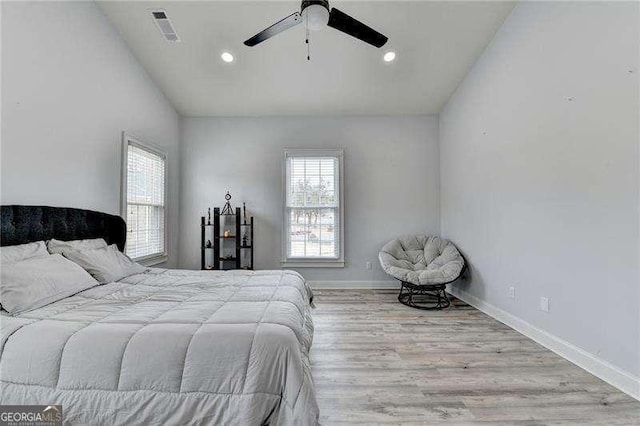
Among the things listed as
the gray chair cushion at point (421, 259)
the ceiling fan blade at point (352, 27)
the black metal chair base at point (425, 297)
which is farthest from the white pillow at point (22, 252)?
the black metal chair base at point (425, 297)

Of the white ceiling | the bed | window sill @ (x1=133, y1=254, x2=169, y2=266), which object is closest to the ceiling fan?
the white ceiling

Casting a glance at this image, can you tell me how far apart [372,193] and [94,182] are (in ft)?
12.0

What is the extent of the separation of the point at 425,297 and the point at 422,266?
0.44 metres

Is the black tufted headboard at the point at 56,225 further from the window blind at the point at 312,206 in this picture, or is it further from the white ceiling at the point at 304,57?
the window blind at the point at 312,206

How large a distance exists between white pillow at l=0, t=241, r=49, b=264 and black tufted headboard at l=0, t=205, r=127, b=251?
0.32 ft

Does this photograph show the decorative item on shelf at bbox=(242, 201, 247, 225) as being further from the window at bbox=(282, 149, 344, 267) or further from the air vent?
the air vent

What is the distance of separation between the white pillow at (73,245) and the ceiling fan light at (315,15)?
8.63 ft

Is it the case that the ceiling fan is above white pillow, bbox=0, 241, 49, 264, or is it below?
above

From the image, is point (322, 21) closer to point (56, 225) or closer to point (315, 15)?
point (315, 15)

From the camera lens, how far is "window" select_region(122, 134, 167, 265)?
3758 millimetres

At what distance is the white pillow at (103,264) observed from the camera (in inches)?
99.8

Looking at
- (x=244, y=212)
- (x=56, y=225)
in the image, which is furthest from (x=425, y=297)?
(x=56, y=225)

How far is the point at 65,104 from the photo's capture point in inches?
112

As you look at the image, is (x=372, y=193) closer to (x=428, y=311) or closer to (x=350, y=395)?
(x=428, y=311)
